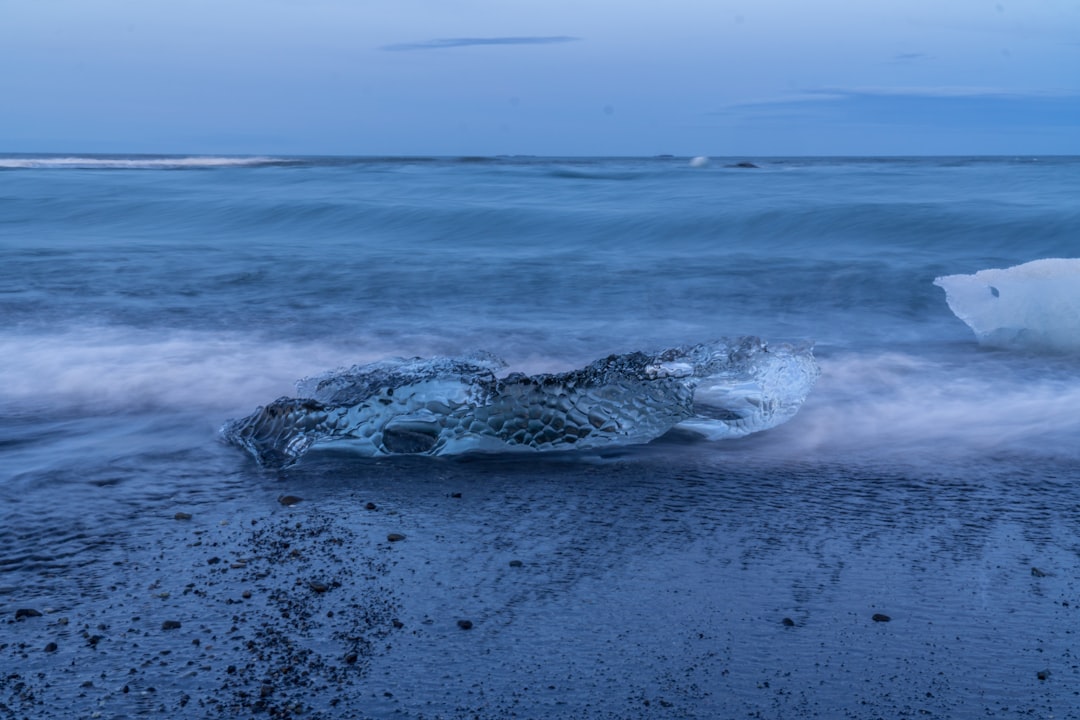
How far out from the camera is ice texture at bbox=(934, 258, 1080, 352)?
4977 millimetres

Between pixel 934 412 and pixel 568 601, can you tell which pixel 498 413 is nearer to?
pixel 568 601

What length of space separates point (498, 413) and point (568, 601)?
1203 millimetres

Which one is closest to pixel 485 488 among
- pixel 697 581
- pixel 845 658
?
pixel 697 581

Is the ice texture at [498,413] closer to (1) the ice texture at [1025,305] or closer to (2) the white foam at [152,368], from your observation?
(2) the white foam at [152,368]

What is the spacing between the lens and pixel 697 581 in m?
2.33

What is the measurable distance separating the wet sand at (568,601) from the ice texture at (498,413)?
0.68ft

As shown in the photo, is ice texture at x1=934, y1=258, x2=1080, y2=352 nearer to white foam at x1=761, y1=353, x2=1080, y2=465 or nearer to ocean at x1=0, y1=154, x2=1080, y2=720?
ocean at x1=0, y1=154, x2=1080, y2=720

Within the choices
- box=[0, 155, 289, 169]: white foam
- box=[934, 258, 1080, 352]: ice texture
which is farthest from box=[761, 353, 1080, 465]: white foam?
box=[0, 155, 289, 169]: white foam

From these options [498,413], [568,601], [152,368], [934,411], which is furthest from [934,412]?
[152,368]

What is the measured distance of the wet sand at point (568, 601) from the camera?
184 centimetres

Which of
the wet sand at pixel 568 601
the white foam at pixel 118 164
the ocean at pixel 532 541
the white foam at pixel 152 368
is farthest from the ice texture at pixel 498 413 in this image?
the white foam at pixel 118 164

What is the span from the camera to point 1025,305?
5.11 m

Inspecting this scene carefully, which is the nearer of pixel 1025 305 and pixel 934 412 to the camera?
pixel 934 412

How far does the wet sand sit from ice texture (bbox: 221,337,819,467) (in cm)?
21
